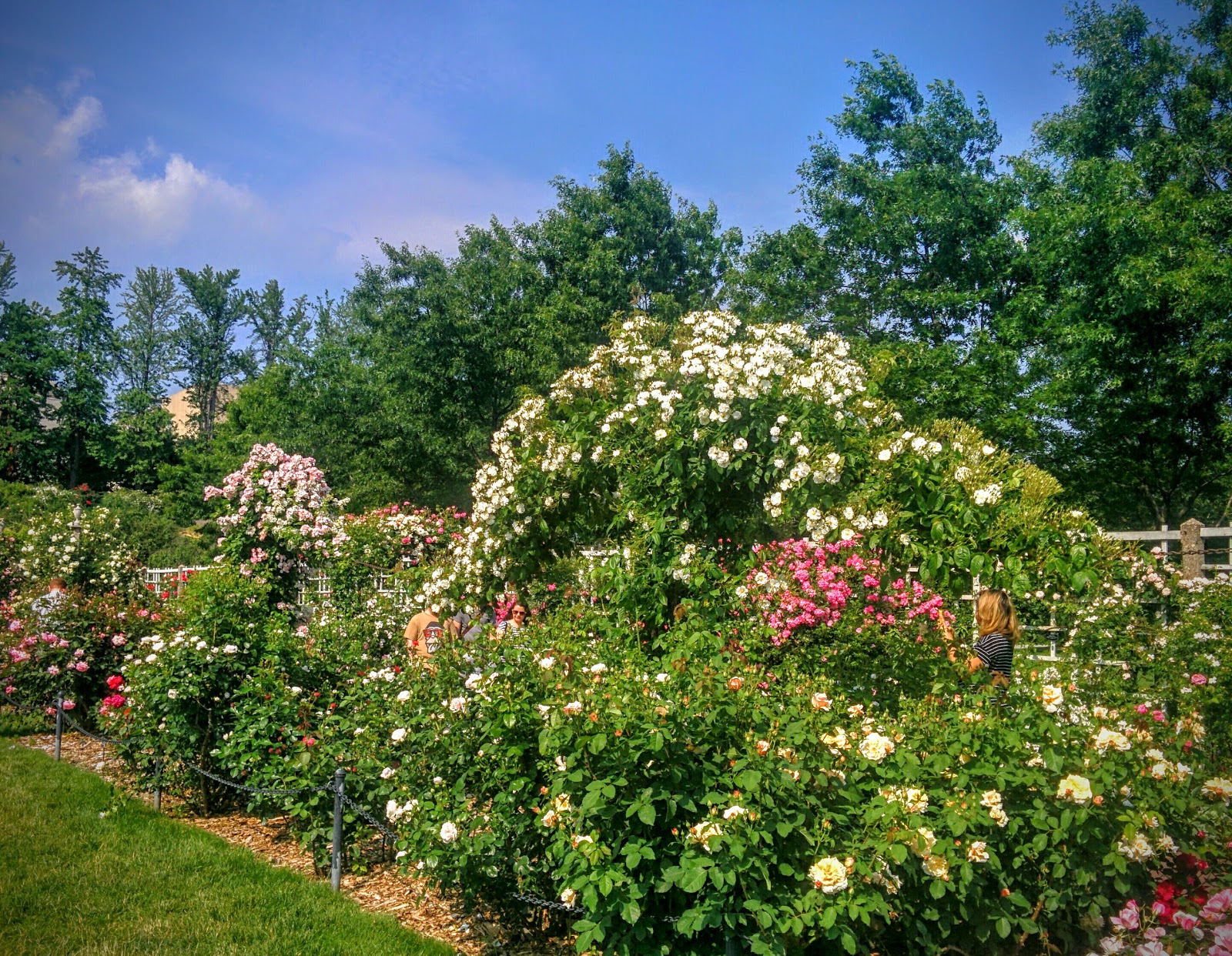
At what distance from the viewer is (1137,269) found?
43.0 feet

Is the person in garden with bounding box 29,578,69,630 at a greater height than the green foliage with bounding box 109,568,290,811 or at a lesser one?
greater

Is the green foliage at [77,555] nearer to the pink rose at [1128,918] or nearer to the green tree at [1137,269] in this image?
the pink rose at [1128,918]

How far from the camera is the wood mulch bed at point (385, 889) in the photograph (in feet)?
12.3

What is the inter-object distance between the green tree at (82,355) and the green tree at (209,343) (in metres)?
6.14

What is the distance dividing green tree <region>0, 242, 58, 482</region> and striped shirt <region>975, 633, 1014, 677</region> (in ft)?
122

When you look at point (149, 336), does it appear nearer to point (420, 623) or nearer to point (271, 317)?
point (271, 317)

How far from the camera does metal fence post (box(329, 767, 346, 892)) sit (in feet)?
14.3

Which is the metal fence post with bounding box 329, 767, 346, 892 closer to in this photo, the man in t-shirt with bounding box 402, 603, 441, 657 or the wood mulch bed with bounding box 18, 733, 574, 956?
the wood mulch bed with bounding box 18, 733, 574, 956

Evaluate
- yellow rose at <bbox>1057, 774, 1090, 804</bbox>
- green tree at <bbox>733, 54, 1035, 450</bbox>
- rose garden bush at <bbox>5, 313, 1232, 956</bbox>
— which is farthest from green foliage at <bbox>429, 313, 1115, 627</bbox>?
green tree at <bbox>733, 54, 1035, 450</bbox>

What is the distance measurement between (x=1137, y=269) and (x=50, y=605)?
1501cm

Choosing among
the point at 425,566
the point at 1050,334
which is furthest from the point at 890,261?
the point at 425,566

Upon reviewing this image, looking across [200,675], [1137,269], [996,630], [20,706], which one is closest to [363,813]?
[200,675]

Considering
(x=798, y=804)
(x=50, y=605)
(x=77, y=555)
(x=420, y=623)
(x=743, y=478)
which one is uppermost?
(x=743, y=478)

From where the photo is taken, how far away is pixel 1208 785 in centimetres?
313
